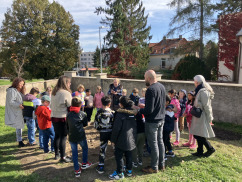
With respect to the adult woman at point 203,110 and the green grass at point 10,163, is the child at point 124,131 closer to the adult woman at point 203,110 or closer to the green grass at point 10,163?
the adult woman at point 203,110

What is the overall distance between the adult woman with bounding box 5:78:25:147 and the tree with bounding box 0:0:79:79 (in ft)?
54.7

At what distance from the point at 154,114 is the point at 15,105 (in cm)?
365

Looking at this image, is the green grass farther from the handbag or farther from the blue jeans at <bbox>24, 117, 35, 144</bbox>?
the handbag

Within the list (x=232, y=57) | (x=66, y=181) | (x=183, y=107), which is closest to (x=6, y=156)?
(x=66, y=181)

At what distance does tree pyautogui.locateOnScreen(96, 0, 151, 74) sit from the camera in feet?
73.9

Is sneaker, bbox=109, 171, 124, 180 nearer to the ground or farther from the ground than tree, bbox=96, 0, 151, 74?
nearer to the ground

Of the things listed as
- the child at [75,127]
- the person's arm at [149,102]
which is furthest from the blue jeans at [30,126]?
the person's arm at [149,102]

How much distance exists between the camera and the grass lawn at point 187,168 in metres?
3.56

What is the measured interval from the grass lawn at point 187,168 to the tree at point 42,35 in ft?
57.1

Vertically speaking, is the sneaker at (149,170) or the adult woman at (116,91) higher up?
the adult woman at (116,91)

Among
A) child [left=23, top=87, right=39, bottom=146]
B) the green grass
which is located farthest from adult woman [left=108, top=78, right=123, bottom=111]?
the green grass

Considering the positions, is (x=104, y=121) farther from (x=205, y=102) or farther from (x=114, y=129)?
(x=205, y=102)

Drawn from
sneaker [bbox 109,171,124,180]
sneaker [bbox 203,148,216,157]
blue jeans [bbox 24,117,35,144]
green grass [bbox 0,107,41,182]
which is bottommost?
green grass [bbox 0,107,41,182]

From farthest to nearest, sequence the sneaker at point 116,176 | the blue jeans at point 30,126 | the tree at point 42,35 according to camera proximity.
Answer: the tree at point 42,35 < the blue jeans at point 30,126 < the sneaker at point 116,176
